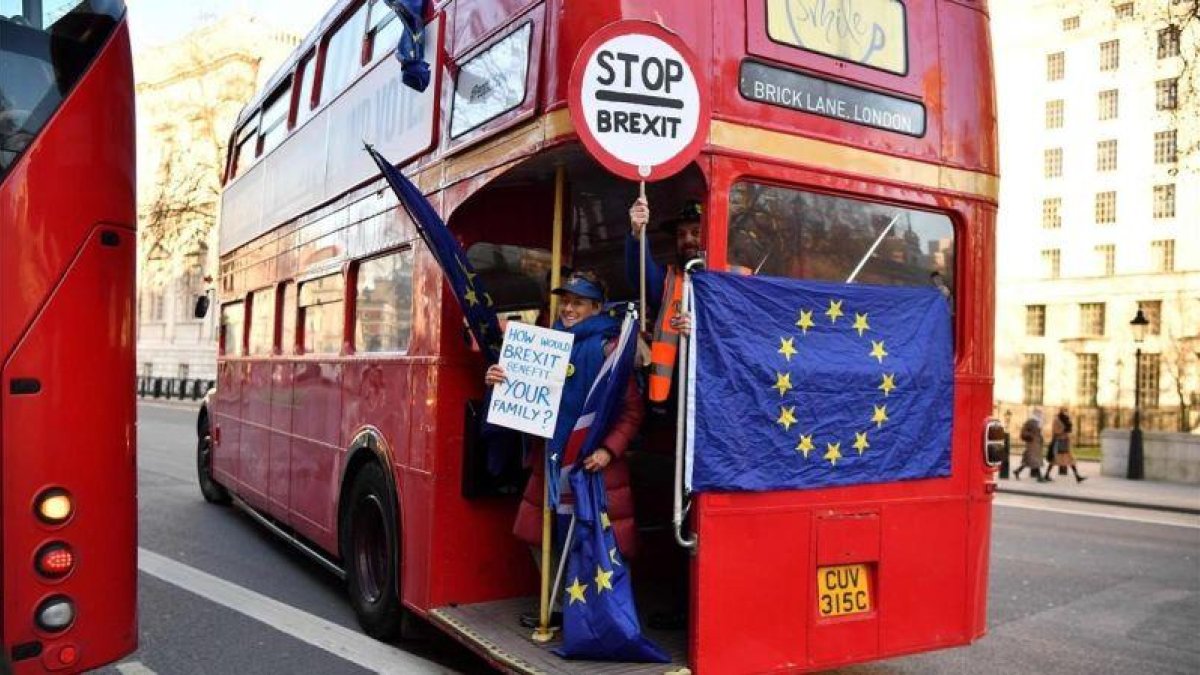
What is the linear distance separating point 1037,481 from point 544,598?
1962 centimetres

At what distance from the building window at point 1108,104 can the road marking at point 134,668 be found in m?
59.3

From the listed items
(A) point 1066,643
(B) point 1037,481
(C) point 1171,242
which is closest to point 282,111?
(A) point 1066,643

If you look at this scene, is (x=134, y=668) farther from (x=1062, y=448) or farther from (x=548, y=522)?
(x=1062, y=448)

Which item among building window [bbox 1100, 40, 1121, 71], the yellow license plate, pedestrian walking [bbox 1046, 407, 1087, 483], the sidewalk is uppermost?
building window [bbox 1100, 40, 1121, 71]

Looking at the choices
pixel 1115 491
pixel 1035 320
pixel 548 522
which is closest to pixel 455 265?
pixel 548 522

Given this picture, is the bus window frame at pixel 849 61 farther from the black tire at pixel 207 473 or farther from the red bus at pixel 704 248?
the black tire at pixel 207 473

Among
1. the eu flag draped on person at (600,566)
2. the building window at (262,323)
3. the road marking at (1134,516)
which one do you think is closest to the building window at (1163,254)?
the road marking at (1134,516)

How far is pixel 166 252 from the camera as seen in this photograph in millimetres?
39500

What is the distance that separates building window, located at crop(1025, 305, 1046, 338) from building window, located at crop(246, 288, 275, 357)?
54.1 meters

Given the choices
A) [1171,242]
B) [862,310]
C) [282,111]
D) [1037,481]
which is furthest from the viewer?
[1171,242]

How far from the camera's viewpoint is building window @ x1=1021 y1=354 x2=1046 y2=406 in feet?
181

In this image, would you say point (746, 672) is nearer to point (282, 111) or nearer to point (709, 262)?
point (709, 262)

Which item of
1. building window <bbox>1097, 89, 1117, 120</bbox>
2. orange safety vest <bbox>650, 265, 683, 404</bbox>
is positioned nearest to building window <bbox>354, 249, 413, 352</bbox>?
orange safety vest <bbox>650, 265, 683, 404</bbox>

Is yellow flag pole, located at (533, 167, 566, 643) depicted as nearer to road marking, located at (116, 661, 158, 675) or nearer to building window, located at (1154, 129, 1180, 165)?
road marking, located at (116, 661, 158, 675)
